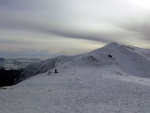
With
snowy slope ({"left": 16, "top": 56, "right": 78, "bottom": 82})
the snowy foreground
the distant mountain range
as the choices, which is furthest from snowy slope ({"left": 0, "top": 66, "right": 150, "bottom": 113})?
snowy slope ({"left": 16, "top": 56, "right": 78, "bottom": 82})

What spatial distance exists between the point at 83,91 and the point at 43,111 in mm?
7066

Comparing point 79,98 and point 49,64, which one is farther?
point 49,64

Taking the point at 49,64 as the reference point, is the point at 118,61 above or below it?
above

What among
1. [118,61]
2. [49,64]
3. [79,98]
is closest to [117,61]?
[118,61]

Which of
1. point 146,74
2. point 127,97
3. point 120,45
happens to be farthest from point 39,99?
point 120,45

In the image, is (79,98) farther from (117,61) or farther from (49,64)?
(49,64)

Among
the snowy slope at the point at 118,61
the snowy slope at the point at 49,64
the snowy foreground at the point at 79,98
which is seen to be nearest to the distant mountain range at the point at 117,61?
the snowy slope at the point at 118,61

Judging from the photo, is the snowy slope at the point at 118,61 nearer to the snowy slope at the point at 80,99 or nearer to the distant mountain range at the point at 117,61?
the distant mountain range at the point at 117,61

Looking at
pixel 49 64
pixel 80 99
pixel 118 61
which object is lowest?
pixel 80 99

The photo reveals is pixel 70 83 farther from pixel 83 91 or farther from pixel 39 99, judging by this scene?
pixel 39 99

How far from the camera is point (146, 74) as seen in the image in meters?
48.4

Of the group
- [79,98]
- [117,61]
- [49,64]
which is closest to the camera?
[79,98]

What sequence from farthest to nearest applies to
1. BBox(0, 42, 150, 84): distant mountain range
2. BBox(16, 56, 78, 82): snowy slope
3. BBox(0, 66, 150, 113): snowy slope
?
BBox(16, 56, 78, 82): snowy slope → BBox(0, 42, 150, 84): distant mountain range → BBox(0, 66, 150, 113): snowy slope

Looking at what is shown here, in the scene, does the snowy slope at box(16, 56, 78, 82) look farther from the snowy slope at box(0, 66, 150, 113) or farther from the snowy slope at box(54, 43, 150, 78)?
the snowy slope at box(0, 66, 150, 113)
